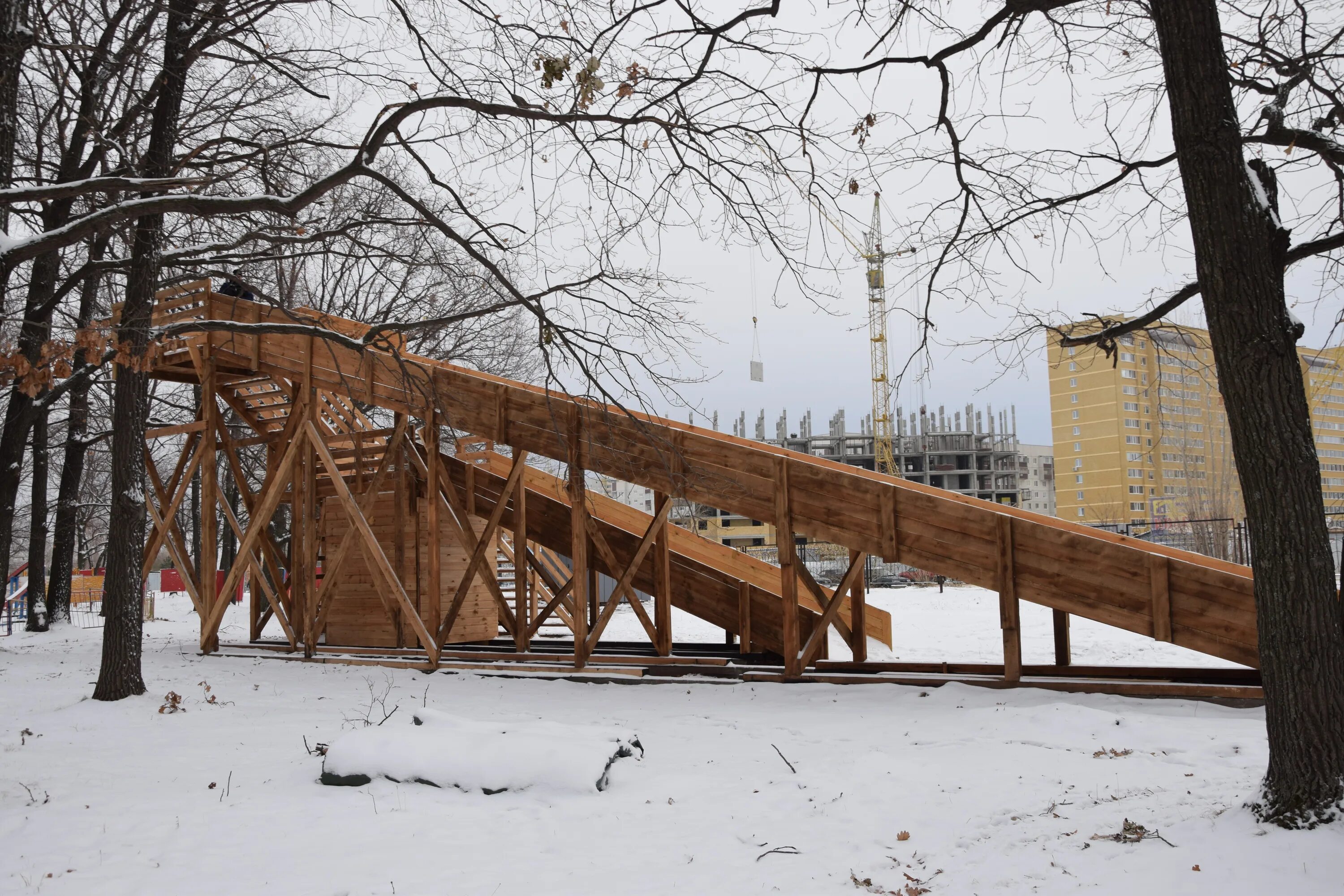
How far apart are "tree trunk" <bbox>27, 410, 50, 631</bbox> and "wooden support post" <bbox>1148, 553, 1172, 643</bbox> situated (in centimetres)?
1827

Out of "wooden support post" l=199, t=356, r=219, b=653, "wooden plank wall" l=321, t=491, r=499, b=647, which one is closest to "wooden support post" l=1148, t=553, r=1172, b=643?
"wooden plank wall" l=321, t=491, r=499, b=647

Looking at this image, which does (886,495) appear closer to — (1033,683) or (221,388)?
(1033,683)

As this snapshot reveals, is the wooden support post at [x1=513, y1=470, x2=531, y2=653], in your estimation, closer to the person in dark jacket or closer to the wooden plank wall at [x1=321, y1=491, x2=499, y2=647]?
the wooden plank wall at [x1=321, y1=491, x2=499, y2=647]

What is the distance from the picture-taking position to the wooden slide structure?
886 cm

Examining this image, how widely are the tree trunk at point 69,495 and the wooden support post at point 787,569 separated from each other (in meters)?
13.0

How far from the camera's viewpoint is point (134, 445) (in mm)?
9938

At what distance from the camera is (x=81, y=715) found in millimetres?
8867

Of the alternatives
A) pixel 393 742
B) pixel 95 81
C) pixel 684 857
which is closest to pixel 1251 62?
pixel 684 857

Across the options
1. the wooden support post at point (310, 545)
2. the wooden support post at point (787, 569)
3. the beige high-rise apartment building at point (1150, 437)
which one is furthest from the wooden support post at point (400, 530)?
the beige high-rise apartment building at point (1150, 437)

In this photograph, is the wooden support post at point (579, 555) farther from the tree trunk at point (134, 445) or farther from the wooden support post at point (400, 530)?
the tree trunk at point (134, 445)

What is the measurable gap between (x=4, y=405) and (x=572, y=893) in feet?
82.2

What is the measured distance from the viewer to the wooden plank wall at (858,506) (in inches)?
332

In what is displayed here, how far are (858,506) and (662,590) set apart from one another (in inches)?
132

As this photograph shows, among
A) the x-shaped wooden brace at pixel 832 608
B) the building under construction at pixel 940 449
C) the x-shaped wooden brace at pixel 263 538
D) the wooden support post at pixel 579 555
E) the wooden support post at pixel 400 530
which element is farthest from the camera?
the building under construction at pixel 940 449
